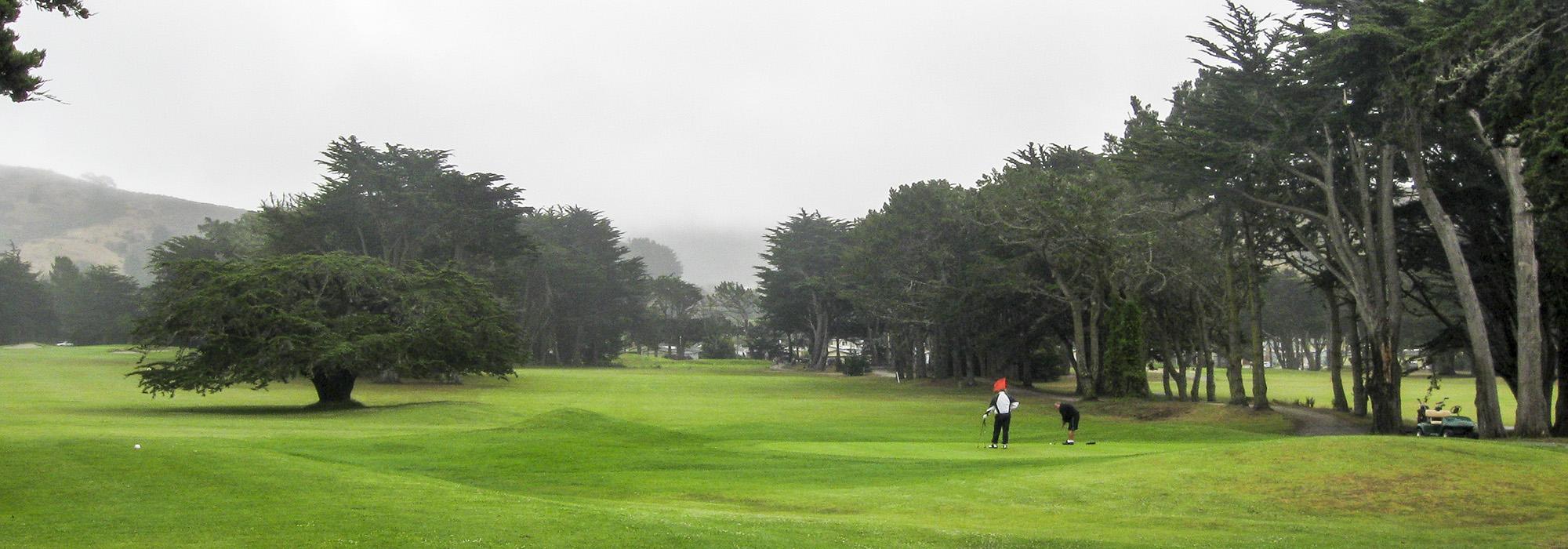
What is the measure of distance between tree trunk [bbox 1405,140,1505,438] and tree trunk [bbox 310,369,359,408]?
39198 millimetres

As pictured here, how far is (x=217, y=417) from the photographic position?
37.3 meters

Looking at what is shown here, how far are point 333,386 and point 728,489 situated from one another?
31.6 metres

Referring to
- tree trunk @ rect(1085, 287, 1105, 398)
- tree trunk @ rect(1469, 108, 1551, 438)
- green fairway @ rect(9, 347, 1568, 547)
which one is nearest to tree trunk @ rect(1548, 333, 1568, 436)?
tree trunk @ rect(1469, 108, 1551, 438)

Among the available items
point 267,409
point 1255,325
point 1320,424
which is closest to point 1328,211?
point 1255,325

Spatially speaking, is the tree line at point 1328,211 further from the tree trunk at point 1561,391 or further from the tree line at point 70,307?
the tree line at point 70,307

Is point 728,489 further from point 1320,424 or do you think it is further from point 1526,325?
point 1320,424

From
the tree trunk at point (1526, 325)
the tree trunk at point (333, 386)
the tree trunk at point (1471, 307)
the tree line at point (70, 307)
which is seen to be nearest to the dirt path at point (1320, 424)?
the tree trunk at point (1471, 307)

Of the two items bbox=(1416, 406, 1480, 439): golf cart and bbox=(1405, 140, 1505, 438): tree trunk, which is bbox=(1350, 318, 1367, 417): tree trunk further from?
bbox=(1405, 140, 1505, 438): tree trunk

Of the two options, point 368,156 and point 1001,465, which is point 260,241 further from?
point 1001,465

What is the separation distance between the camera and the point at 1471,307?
3178 cm

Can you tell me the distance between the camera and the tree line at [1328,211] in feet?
62.0

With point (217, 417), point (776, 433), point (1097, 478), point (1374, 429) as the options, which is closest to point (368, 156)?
point (217, 417)

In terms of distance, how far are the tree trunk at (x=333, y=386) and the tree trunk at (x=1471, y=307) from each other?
129ft

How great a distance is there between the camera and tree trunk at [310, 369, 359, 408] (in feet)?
149
